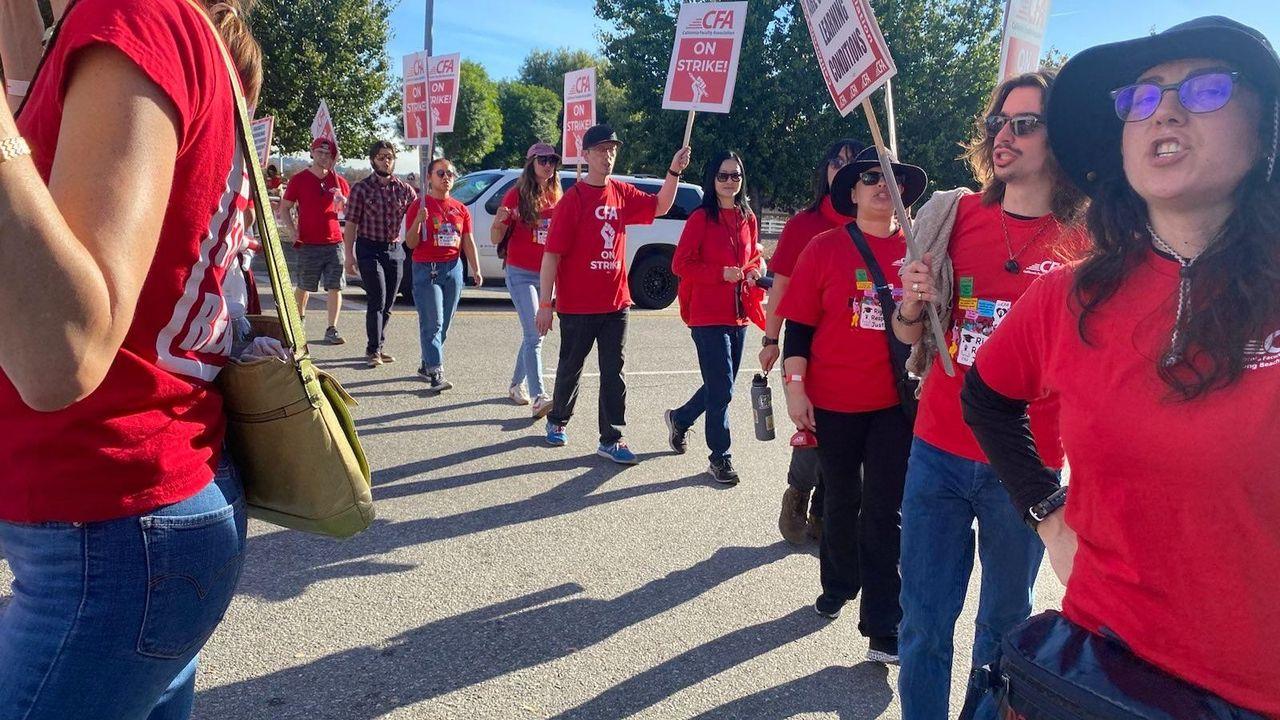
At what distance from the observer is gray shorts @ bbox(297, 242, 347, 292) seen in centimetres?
903

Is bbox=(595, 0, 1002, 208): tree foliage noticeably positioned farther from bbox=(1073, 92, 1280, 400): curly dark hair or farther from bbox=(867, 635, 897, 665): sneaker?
bbox=(1073, 92, 1280, 400): curly dark hair

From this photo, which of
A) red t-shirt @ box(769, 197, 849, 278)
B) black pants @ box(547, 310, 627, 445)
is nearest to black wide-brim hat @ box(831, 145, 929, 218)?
red t-shirt @ box(769, 197, 849, 278)

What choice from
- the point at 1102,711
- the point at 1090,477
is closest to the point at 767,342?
the point at 1090,477

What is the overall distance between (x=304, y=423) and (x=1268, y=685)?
4.99ft

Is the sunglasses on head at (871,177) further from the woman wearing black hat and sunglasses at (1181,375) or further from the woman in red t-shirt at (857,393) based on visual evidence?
the woman wearing black hat and sunglasses at (1181,375)

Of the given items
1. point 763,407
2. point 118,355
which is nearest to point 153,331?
point 118,355

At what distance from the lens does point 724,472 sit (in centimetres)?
534

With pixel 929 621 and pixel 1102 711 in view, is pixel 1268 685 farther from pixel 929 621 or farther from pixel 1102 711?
pixel 929 621

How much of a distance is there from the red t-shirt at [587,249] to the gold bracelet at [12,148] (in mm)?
4738

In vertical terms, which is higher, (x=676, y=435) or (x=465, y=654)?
(x=676, y=435)

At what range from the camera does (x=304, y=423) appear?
141 cm

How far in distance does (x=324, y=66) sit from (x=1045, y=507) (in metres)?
20.5

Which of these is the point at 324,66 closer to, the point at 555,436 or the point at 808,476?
the point at 555,436

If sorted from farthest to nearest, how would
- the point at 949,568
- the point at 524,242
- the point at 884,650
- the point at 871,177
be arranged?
the point at 524,242, the point at 871,177, the point at 884,650, the point at 949,568
